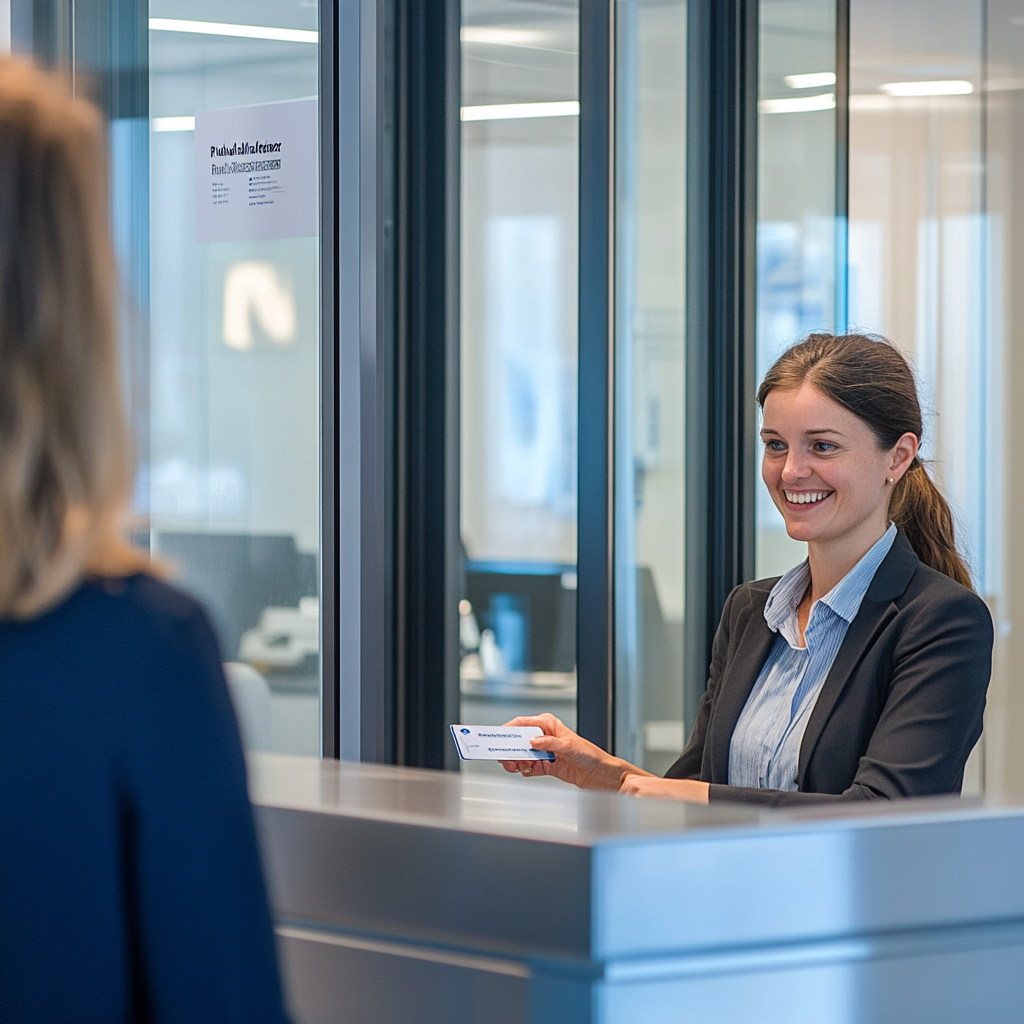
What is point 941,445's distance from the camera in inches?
180

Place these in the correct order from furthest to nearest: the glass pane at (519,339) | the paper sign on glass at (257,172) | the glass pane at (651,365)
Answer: the glass pane at (519,339) < the glass pane at (651,365) < the paper sign on glass at (257,172)

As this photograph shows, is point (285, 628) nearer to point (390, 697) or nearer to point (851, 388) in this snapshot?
point (390, 697)

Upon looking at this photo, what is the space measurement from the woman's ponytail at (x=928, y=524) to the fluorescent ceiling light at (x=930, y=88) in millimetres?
2494

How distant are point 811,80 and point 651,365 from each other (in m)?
0.88

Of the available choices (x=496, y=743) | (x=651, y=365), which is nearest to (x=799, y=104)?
(x=651, y=365)

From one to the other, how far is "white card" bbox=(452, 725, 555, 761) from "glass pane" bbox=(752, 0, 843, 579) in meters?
2.05

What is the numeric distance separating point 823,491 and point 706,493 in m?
1.41

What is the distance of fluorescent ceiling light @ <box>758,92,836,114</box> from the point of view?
145 inches

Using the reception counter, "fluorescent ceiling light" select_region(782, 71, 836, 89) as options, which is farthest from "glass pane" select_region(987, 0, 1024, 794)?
the reception counter

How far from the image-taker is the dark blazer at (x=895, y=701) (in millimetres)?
2014

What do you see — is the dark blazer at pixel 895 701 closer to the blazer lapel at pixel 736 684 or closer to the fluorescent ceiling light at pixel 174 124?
the blazer lapel at pixel 736 684

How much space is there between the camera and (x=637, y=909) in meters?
1.03

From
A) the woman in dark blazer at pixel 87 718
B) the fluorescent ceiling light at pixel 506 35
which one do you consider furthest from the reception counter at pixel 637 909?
the fluorescent ceiling light at pixel 506 35

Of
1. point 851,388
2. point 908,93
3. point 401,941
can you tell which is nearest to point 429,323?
point 851,388
